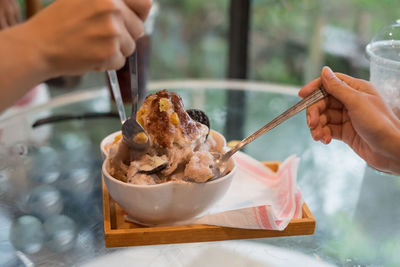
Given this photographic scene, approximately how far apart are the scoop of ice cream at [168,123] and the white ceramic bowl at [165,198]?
8cm

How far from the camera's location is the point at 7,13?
1.51 metres

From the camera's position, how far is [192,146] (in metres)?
0.70

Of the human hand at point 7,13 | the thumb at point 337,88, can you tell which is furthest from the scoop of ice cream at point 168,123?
the human hand at point 7,13

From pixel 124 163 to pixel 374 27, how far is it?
5.60 feet

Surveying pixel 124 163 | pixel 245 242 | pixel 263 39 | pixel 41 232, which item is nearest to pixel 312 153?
pixel 245 242

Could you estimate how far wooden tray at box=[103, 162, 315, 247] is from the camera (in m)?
0.68

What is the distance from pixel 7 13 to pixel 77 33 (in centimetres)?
110

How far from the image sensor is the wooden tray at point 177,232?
68 centimetres

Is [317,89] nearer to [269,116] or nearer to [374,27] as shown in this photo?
[269,116]

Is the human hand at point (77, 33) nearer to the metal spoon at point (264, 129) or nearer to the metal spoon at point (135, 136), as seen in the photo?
the metal spoon at point (135, 136)

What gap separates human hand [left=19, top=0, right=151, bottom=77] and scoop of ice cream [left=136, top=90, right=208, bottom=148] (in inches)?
5.3

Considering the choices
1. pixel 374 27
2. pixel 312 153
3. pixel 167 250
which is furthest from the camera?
pixel 374 27

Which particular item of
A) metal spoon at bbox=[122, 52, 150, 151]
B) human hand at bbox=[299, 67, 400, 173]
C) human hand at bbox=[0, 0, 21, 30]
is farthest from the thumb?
human hand at bbox=[0, 0, 21, 30]

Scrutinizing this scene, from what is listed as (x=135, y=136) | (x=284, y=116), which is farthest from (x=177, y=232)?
(x=284, y=116)
